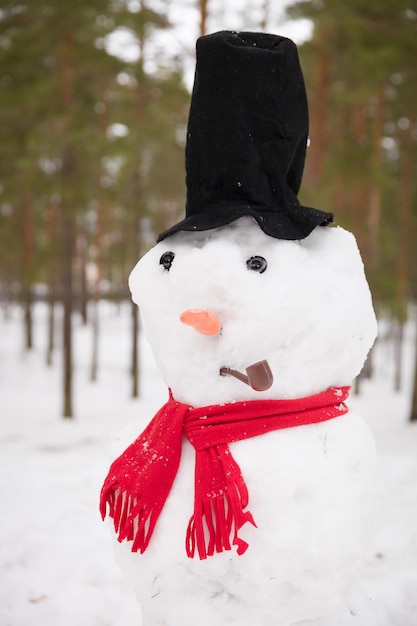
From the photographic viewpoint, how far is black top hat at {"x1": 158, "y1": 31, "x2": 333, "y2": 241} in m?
A: 1.74

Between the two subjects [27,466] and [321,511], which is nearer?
[321,511]

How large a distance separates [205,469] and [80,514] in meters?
2.91

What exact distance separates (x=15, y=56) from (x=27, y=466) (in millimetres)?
5941

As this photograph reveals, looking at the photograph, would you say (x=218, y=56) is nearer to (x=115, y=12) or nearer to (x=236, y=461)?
(x=236, y=461)

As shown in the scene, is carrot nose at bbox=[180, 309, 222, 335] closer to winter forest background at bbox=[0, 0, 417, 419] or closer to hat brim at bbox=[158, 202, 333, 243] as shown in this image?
hat brim at bbox=[158, 202, 333, 243]

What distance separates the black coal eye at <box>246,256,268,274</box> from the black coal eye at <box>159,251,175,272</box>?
0.31m

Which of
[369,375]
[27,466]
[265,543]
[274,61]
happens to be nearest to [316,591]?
[265,543]

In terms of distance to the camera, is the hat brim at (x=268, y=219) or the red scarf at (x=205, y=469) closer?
the red scarf at (x=205, y=469)

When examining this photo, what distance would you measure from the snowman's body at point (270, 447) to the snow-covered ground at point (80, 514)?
1.83ft

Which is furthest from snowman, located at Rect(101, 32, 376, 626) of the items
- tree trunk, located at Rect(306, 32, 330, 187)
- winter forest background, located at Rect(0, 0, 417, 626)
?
tree trunk, located at Rect(306, 32, 330, 187)

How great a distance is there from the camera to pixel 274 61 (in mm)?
1748

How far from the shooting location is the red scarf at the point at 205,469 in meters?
1.52

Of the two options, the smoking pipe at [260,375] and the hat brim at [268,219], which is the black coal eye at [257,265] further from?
the smoking pipe at [260,375]

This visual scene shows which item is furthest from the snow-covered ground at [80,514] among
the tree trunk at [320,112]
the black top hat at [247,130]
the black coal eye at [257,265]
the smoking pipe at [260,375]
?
the tree trunk at [320,112]
